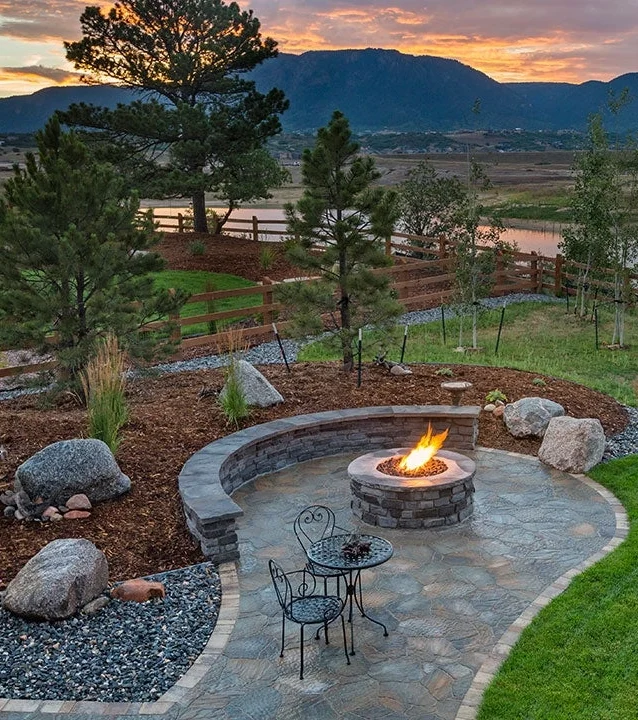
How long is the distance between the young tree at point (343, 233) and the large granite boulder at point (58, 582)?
582 cm

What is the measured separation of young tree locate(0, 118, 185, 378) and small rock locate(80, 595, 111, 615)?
4.48 metres

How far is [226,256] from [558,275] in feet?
33.0

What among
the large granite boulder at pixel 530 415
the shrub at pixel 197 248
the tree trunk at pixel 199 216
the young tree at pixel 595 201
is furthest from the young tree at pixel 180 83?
the large granite boulder at pixel 530 415

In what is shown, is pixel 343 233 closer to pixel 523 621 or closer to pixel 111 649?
pixel 523 621

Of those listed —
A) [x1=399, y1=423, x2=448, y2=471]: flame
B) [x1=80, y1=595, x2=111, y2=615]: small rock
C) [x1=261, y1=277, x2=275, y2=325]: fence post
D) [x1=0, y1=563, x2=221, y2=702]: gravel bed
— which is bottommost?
[x1=0, y1=563, x2=221, y2=702]: gravel bed

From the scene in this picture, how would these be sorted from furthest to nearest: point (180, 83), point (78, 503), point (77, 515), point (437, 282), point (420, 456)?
1. point (180, 83)
2. point (437, 282)
3. point (420, 456)
4. point (78, 503)
5. point (77, 515)

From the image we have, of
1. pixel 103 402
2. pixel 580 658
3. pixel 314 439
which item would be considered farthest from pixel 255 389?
pixel 580 658

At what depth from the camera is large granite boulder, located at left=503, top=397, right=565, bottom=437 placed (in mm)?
9078

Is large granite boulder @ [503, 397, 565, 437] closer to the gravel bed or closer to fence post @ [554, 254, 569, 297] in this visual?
the gravel bed

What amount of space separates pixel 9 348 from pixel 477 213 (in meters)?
9.94

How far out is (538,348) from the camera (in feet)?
47.9

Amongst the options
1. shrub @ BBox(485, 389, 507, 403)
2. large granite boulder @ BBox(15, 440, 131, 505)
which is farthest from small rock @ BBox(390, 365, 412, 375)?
large granite boulder @ BBox(15, 440, 131, 505)

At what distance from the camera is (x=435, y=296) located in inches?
725

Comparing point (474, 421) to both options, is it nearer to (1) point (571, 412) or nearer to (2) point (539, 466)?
(2) point (539, 466)
